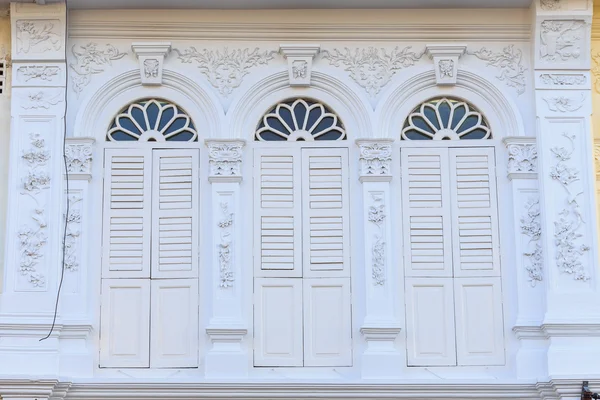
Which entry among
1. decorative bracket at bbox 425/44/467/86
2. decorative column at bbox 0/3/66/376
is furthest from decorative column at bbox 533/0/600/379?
decorative column at bbox 0/3/66/376

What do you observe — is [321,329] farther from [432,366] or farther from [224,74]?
[224,74]

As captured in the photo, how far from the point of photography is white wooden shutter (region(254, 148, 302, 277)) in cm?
1058

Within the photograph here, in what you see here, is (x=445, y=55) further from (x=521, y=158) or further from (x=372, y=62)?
(x=521, y=158)

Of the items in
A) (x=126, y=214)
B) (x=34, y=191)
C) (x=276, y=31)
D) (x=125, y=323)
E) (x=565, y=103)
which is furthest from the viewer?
(x=276, y=31)

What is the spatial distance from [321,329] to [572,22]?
12.0 ft

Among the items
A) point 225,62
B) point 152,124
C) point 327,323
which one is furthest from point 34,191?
point 327,323

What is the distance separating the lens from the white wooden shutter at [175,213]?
10570 mm

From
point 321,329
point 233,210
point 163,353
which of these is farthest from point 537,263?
point 163,353

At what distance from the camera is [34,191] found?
10547 millimetres

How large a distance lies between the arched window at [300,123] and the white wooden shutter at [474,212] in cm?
114

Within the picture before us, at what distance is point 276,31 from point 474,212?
2.49 meters

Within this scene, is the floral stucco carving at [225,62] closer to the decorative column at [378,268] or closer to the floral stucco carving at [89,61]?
the floral stucco carving at [89,61]

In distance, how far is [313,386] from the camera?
1012 centimetres

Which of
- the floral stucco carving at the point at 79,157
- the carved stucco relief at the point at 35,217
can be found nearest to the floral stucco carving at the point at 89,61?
the floral stucco carving at the point at 79,157
